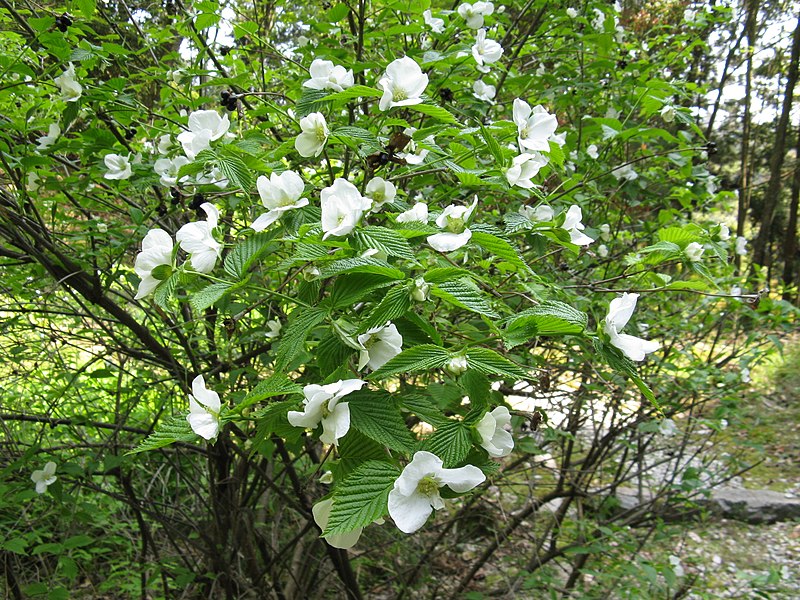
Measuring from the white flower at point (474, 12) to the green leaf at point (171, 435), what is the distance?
120 centimetres

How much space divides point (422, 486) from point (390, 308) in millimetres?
196

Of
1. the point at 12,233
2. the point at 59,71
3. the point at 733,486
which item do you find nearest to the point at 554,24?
the point at 59,71

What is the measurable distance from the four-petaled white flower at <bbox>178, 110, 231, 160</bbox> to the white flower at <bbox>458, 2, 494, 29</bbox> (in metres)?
0.76

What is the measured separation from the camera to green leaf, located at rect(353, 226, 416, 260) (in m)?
0.71

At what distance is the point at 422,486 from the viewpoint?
0.64 metres

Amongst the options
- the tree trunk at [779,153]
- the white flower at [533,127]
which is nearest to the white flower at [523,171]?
the white flower at [533,127]

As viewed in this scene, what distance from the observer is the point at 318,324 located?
2.36ft

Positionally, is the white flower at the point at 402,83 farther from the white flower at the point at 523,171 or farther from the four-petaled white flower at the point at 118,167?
the four-petaled white flower at the point at 118,167

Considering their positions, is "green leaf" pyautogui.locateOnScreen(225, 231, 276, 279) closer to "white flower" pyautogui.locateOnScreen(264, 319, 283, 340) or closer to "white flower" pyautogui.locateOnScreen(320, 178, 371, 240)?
"white flower" pyautogui.locateOnScreen(320, 178, 371, 240)

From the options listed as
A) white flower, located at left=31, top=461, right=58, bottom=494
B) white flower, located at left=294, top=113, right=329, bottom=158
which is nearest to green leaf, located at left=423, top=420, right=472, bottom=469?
white flower, located at left=294, top=113, right=329, bottom=158

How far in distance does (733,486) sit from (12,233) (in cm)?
502

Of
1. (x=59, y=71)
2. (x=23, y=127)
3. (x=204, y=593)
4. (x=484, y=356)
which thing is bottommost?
(x=204, y=593)

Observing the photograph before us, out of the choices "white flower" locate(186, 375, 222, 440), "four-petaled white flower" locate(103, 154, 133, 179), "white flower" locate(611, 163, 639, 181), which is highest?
"white flower" locate(611, 163, 639, 181)

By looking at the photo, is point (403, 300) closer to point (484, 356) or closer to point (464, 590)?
point (484, 356)
